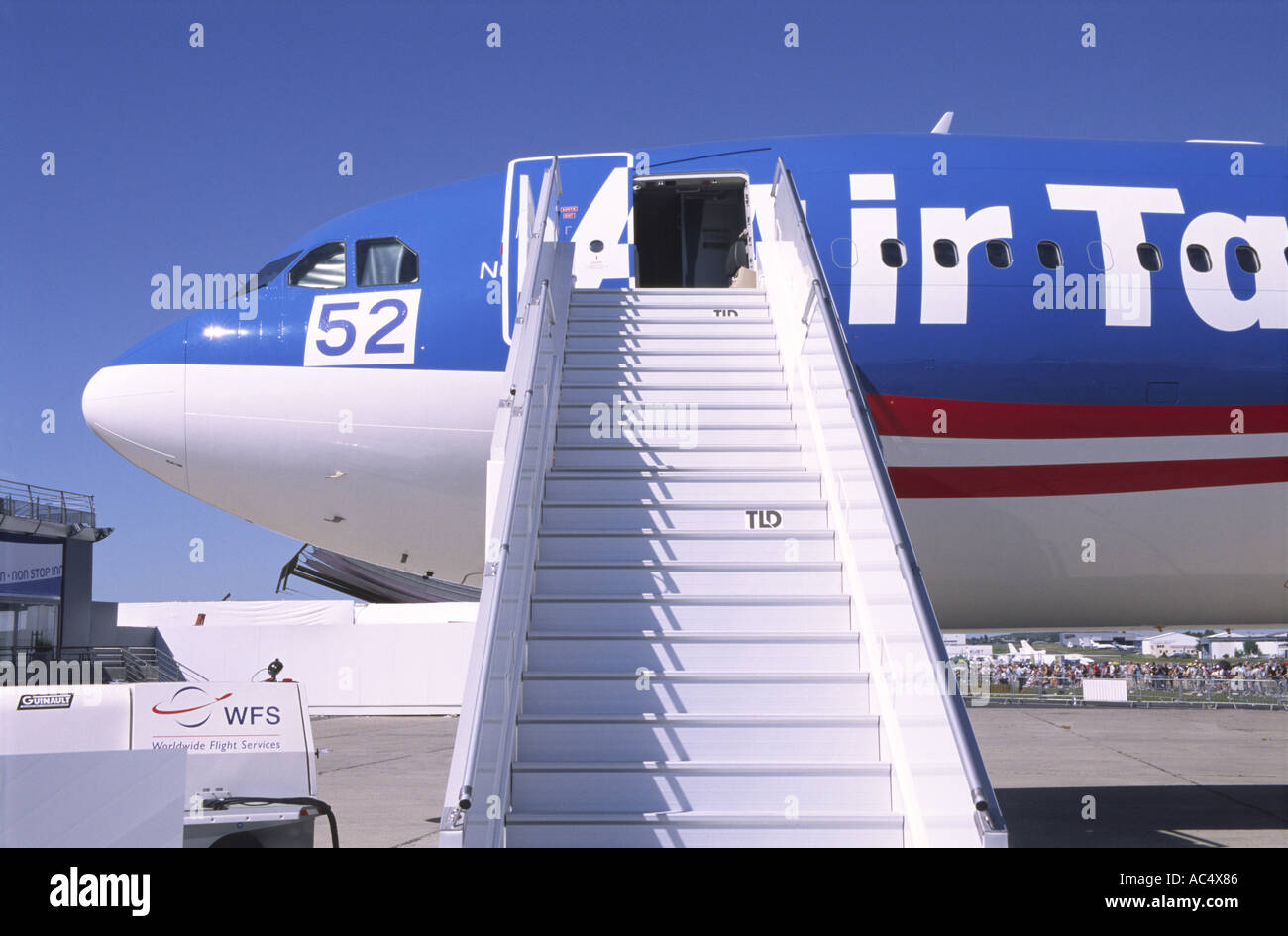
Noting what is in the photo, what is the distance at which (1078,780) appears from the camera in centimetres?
1226

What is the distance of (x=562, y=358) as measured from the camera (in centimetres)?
769

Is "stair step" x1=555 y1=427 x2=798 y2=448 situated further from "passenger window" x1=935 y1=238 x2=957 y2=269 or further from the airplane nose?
the airplane nose

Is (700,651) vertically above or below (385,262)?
below

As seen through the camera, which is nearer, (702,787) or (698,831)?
(698,831)

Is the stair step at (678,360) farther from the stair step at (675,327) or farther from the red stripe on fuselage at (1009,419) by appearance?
the red stripe on fuselage at (1009,419)

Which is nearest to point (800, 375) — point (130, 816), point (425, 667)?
point (130, 816)

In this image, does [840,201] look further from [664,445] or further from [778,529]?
[778,529]

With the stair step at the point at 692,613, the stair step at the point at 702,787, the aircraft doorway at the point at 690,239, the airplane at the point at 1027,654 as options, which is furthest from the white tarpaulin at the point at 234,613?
the airplane at the point at 1027,654

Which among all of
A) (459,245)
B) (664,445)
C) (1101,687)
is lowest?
(1101,687)

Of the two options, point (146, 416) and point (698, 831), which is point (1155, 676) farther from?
point (698, 831)

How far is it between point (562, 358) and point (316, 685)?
55.5 ft

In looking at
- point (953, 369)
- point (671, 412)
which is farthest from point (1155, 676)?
point (671, 412)

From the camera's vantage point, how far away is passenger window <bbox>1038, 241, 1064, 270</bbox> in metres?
8.16
